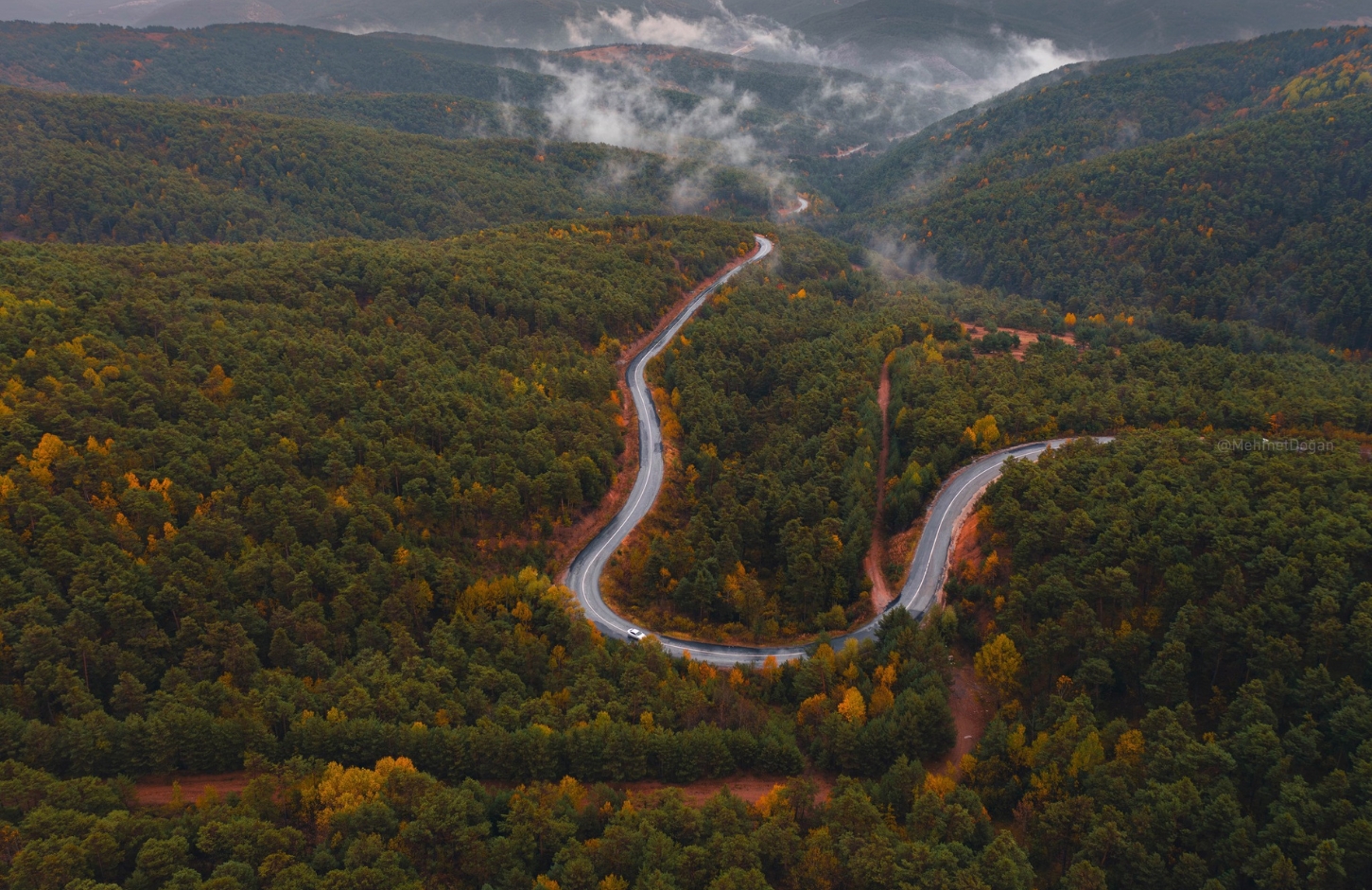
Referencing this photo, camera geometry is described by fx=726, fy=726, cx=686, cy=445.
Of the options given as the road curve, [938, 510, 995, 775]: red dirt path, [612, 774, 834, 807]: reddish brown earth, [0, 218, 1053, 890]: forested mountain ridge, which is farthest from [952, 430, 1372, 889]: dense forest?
the road curve

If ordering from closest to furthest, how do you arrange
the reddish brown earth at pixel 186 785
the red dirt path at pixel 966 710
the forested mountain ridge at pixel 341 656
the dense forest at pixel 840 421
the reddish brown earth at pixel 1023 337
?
the forested mountain ridge at pixel 341 656
the reddish brown earth at pixel 186 785
the red dirt path at pixel 966 710
the dense forest at pixel 840 421
the reddish brown earth at pixel 1023 337

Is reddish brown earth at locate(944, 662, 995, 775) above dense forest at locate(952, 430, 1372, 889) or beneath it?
beneath

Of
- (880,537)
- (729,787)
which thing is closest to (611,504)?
(880,537)

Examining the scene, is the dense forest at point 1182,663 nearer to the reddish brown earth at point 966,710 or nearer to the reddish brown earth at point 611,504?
the reddish brown earth at point 966,710

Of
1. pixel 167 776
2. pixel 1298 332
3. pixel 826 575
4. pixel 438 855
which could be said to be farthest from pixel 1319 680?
pixel 1298 332

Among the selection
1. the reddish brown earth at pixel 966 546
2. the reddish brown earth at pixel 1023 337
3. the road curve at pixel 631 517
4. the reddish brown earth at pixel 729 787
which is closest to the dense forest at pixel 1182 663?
the reddish brown earth at pixel 966 546

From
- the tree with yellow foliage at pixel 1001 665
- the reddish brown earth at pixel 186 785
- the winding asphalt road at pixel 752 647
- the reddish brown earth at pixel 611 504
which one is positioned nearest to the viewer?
the reddish brown earth at pixel 186 785

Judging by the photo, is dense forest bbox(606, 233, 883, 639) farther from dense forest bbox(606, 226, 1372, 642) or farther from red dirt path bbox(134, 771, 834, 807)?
red dirt path bbox(134, 771, 834, 807)
